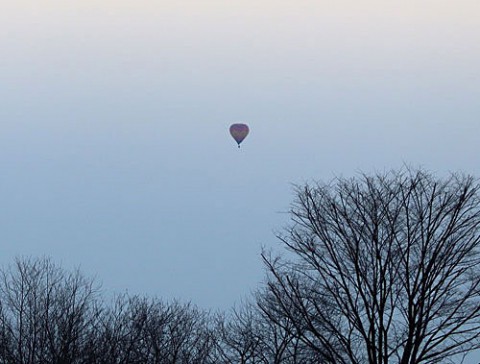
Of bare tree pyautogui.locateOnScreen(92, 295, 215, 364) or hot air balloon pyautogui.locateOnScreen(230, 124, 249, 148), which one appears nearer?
bare tree pyautogui.locateOnScreen(92, 295, 215, 364)

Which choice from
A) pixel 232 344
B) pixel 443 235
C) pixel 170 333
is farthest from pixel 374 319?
pixel 170 333

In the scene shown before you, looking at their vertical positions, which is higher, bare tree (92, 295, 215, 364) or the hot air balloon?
the hot air balloon

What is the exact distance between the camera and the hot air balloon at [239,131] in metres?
70.6

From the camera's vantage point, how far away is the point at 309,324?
21.8 m

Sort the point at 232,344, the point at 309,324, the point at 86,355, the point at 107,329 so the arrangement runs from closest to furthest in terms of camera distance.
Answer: the point at 309,324 → the point at 86,355 → the point at 107,329 → the point at 232,344

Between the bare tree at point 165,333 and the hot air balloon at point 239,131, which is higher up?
the hot air balloon at point 239,131

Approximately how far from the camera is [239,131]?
71.8 m

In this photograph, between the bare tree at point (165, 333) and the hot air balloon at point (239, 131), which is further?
the hot air balloon at point (239, 131)

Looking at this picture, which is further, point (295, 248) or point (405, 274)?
point (295, 248)

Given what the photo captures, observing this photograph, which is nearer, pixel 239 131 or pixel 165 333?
pixel 165 333

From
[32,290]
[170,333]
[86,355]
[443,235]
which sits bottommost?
[443,235]

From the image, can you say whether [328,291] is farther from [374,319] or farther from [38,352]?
[38,352]

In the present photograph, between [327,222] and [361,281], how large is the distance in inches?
62.6

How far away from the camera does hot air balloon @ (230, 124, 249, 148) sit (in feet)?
232
